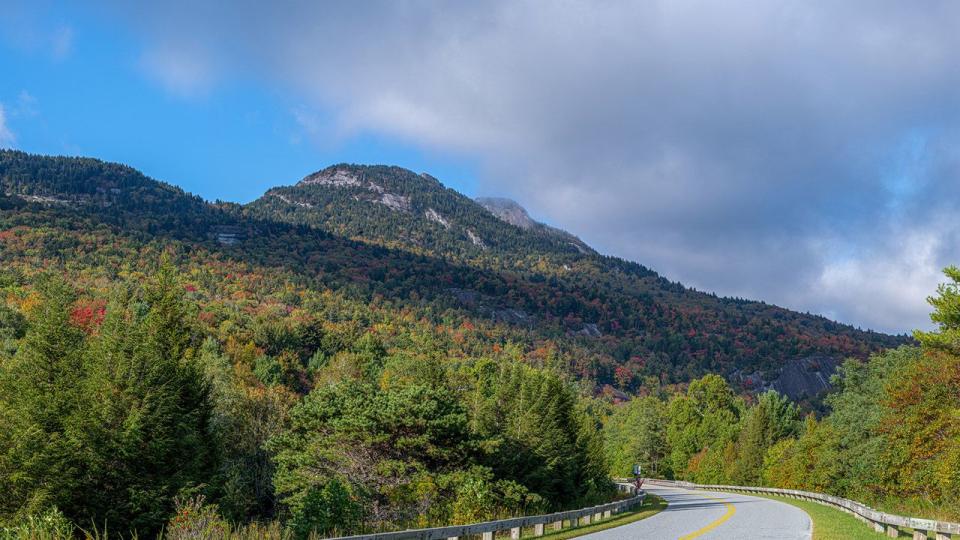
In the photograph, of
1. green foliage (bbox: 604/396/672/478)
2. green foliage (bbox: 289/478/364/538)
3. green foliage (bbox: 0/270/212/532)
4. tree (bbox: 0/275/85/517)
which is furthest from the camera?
green foliage (bbox: 604/396/672/478)

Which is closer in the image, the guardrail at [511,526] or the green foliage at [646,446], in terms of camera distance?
the guardrail at [511,526]

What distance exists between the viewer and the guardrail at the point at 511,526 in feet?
39.8

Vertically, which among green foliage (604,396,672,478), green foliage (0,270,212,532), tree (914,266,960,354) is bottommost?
green foliage (604,396,672,478)

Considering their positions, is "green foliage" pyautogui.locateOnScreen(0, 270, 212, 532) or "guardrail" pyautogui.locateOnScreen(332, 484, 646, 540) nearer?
"guardrail" pyautogui.locateOnScreen(332, 484, 646, 540)

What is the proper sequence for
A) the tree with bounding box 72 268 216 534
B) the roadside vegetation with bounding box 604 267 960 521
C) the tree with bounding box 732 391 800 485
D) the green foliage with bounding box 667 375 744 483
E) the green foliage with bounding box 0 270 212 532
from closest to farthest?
the green foliage with bounding box 0 270 212 532 → the tree with bounding box 72 268 216 534 → the roadside vegetation with bounding box 604 267 960 521 → the tree with bounding box 732 391 800 485 → the green foliage with bounding box 667 375 744 483

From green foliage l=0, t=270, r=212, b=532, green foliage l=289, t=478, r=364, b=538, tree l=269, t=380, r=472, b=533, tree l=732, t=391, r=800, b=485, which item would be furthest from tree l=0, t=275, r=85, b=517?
tree l=732, t=391, r=800, b=485

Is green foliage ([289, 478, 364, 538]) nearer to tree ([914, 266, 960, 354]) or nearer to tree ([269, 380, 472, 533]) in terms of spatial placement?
tree ([269, 380, 472, 533])

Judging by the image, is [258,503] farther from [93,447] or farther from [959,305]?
[959,305]

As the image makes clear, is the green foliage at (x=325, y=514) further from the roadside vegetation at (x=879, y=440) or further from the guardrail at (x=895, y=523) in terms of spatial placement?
the roadside vegetation at (x=879, y=440)

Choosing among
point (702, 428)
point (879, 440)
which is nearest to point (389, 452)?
point (879, 440)

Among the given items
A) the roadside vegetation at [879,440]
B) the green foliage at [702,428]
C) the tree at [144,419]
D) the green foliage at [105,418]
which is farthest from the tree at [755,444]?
the green foliage at [105,418]

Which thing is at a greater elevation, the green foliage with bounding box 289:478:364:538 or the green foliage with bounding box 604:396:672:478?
the green foliage with bounding box 289:478:364:538

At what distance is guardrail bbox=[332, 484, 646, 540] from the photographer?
12132 mm

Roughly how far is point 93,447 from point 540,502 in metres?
19.1
